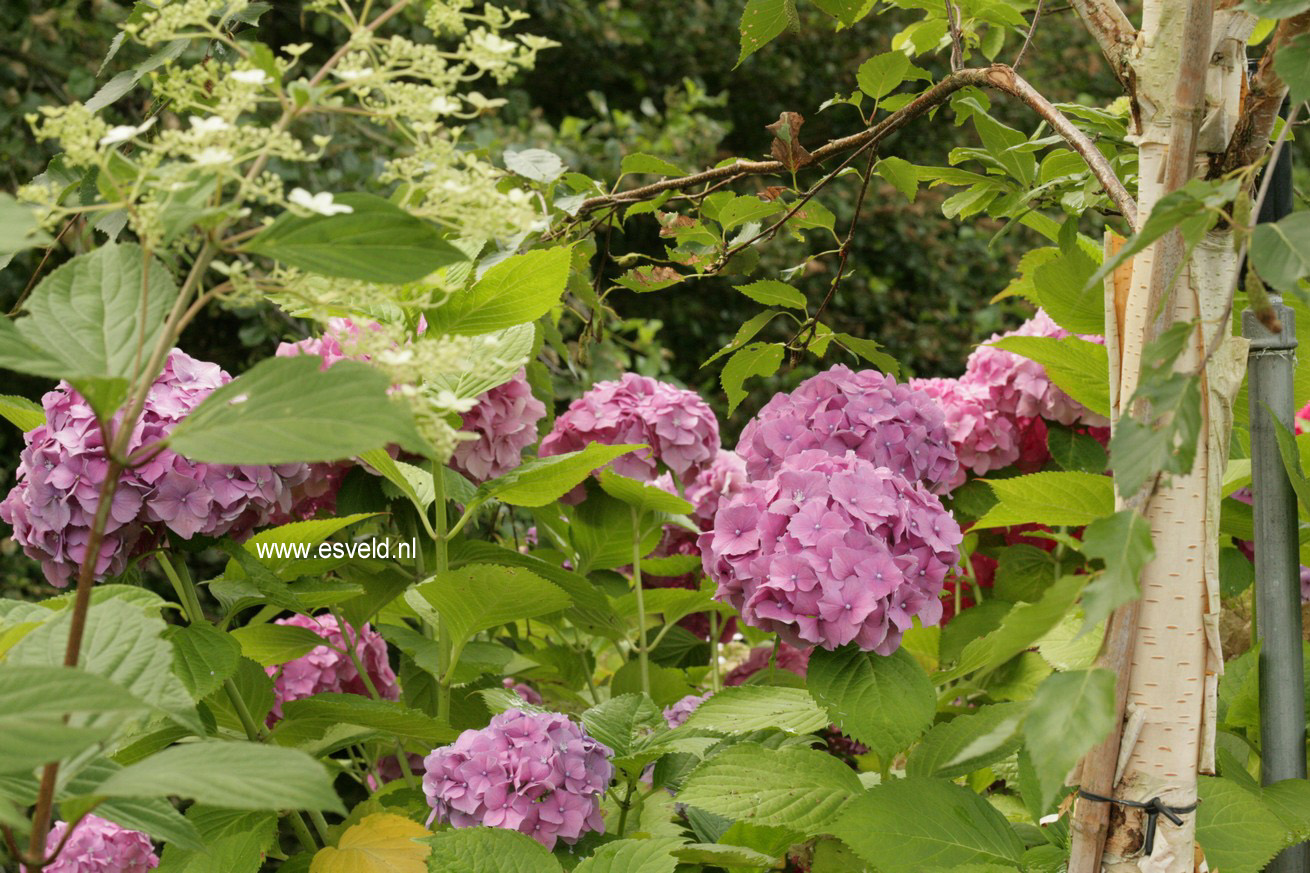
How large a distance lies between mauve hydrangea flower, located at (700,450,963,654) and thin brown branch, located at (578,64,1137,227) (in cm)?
30

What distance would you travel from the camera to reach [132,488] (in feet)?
3.21

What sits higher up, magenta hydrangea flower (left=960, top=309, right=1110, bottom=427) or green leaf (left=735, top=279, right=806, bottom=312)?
green leaf (left=735, top=279, right=806, bottom=312)

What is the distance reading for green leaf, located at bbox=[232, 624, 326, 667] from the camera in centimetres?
121

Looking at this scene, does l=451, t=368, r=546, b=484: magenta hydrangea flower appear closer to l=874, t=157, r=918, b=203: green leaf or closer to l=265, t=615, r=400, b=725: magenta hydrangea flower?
l=265, t=615, r=400, b=725: magenta hydrangea flower

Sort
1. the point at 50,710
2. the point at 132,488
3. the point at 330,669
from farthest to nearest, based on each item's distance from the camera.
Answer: the point at 330,669, the point at 132,488, the point at 50,710

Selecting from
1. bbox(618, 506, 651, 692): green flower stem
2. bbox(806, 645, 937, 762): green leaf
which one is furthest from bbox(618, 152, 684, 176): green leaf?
bbox(806, 645, 937, 762): green leaf

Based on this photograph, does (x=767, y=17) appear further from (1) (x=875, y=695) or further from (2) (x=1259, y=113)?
(1) (x=875, y=695)

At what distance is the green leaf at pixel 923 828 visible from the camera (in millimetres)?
886

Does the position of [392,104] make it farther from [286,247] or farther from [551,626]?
[551,626]

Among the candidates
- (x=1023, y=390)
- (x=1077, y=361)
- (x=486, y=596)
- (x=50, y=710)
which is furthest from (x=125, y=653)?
(x=1023, y=390)

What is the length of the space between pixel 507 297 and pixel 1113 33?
526 mm

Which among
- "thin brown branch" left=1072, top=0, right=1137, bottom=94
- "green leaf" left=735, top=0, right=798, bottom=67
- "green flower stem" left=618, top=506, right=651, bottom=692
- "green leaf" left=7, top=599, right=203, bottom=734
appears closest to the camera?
"green leaf" left=7, top=599, right=203, bottom=734

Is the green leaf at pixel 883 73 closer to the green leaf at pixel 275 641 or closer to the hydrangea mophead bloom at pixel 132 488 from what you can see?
the hydrangea mophead bloom at pixel 132 488

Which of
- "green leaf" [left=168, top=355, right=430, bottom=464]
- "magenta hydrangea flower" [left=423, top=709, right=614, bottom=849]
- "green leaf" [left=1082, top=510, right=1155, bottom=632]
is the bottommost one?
"magenta hydrangea flower" [left=423, top=709, right=614, bottom=849]
